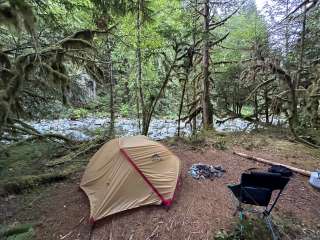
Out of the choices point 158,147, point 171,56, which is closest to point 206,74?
point 171,56

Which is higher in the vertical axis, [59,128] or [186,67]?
[186,67]

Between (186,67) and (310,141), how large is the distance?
16.2 feet

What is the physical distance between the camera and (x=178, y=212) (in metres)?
4.45

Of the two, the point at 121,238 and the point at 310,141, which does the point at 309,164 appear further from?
the point at 121,238

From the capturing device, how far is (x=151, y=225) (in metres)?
4.23

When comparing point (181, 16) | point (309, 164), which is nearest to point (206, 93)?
point (181, 16)

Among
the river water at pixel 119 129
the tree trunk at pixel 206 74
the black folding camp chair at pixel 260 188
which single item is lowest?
the river water at pixel 119 129

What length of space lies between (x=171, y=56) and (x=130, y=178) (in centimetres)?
808

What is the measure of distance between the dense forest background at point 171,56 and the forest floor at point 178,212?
5.95 feet

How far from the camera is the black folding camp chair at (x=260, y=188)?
383 cm

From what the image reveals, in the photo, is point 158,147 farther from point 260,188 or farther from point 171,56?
point 171,56

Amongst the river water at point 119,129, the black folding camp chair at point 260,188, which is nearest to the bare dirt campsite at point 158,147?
the black folding camp chair at point 260,188

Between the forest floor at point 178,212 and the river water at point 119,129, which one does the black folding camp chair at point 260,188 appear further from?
the river water at point 119,129

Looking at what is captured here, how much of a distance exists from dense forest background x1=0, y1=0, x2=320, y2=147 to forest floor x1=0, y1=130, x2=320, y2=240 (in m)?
1.81
